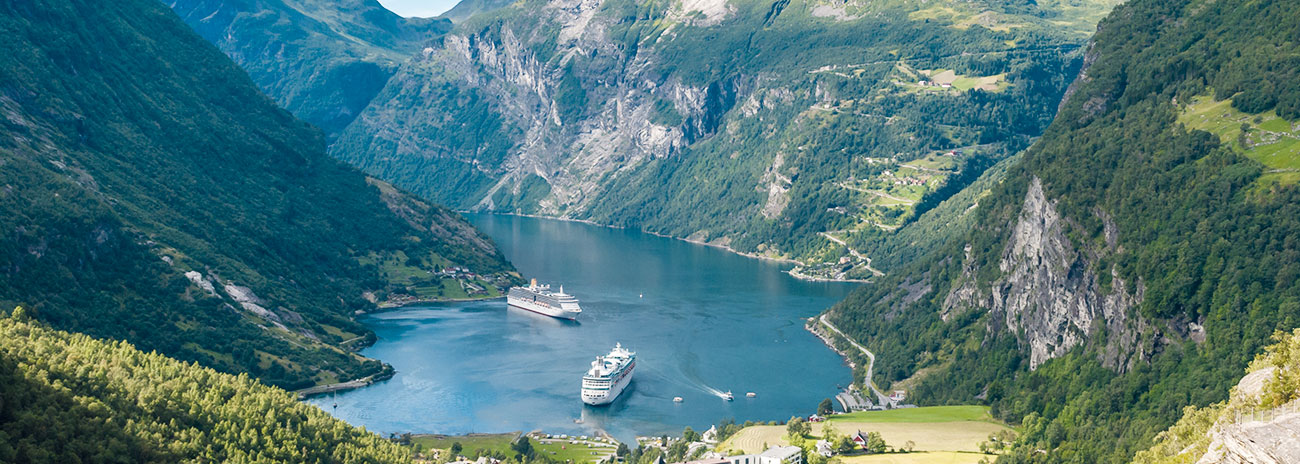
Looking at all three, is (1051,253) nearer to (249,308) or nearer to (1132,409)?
(1132,409)

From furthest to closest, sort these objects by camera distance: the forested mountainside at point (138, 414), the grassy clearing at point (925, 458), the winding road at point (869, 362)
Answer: the winding road at point (869, 362) → the grassy clearing at point (925, 458) → the forested mountainside at point (138, 414)

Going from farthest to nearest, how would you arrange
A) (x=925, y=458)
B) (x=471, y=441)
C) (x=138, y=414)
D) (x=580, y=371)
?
1. (x=580, y=371)
2. (x=471, y=441)
3. (x=925, y=458)
4. (x=138, y=414)

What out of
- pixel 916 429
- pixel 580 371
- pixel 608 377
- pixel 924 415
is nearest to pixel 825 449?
pixel 916 429

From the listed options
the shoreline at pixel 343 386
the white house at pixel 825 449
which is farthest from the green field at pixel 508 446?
the shoreline at pixel 343 386

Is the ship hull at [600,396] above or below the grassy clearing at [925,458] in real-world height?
below

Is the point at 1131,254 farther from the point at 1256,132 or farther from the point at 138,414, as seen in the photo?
the point at 138,414

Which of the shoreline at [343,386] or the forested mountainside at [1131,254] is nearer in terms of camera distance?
the forested mountainside at [1131,254]

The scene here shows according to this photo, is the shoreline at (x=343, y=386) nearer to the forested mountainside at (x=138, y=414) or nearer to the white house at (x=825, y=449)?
the forested mountainside at (x=138, y=414)

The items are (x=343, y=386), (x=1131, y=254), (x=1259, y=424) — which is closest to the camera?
(x=1259, y=424)

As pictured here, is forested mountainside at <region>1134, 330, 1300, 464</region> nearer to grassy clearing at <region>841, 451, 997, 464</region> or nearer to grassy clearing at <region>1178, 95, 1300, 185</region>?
grassy clearing at <region>841, 451, 997, 464</region>
